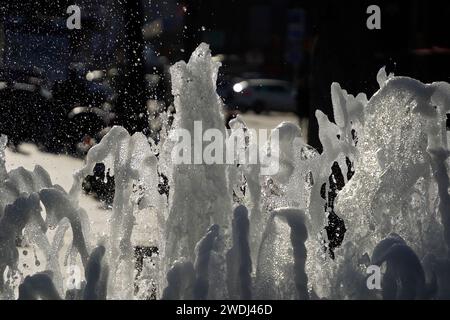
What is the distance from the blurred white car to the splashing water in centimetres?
2482

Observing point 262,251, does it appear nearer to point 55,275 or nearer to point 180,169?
point 180,169

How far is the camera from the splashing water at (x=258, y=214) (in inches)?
138

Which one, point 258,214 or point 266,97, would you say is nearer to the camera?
point 258,214

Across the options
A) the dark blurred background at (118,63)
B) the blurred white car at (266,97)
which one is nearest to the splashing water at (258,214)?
the dark blurred background at (118,63)

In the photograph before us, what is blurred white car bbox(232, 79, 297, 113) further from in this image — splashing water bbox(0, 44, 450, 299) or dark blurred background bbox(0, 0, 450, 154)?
splashing water bbox(0, 44, 450, 299)

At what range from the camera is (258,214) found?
4137 mm

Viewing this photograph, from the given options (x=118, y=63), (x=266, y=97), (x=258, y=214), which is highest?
(x=266, y=97)

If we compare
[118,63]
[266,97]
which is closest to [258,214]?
[118,63]

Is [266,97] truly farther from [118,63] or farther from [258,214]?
[258,214]

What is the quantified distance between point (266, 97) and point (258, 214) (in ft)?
86.6

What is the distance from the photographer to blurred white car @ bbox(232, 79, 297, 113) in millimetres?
29828

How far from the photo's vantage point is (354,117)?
181 inches

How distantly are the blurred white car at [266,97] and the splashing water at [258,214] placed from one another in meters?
24.8
